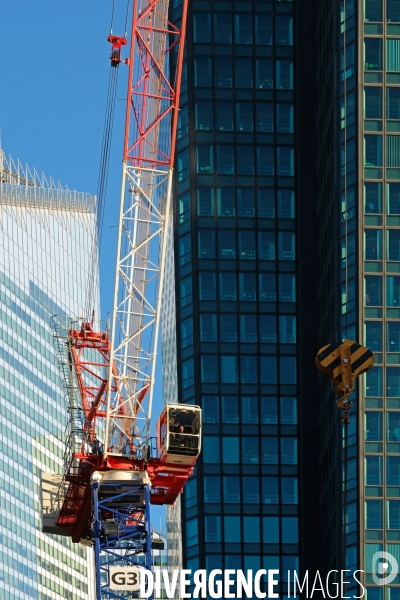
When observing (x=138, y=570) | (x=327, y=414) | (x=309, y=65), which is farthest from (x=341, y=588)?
(x=309, y=65)

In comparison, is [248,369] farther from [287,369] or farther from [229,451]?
[229,451]

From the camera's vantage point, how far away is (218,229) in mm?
197375

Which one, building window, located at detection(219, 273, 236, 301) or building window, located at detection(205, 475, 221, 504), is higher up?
building window, located at detection(219, 273, 236, 301)

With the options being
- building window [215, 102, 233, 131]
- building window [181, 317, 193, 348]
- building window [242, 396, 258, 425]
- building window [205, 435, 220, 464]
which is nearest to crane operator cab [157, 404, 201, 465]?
building window [205, 435, 220, 464]

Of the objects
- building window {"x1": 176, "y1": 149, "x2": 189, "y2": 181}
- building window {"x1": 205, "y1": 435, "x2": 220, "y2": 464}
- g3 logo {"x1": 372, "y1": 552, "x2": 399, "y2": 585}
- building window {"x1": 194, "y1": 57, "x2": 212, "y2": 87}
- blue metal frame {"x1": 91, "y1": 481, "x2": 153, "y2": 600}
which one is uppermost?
building window {"x1": 194, "y1": 57, "x2": 212, "y2": 87}

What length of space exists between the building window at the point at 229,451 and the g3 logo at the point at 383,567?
27.9 metres

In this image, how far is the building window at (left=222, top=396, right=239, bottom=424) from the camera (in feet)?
636

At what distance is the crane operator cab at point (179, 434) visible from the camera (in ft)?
461

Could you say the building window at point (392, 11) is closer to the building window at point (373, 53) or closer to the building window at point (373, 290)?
the building window at point (373, 53)

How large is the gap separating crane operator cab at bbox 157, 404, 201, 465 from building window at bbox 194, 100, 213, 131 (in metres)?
60.6

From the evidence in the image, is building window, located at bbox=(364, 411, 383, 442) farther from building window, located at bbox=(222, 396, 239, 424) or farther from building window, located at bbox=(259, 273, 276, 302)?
building window, located at bbox=(259, 273, 276, 302)

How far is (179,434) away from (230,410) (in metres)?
53.3

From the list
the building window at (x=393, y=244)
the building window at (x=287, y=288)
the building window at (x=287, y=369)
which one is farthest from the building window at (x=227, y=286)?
the building window at (x=393, y=244)

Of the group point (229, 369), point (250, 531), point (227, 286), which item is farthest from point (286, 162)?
point (250, 531)
